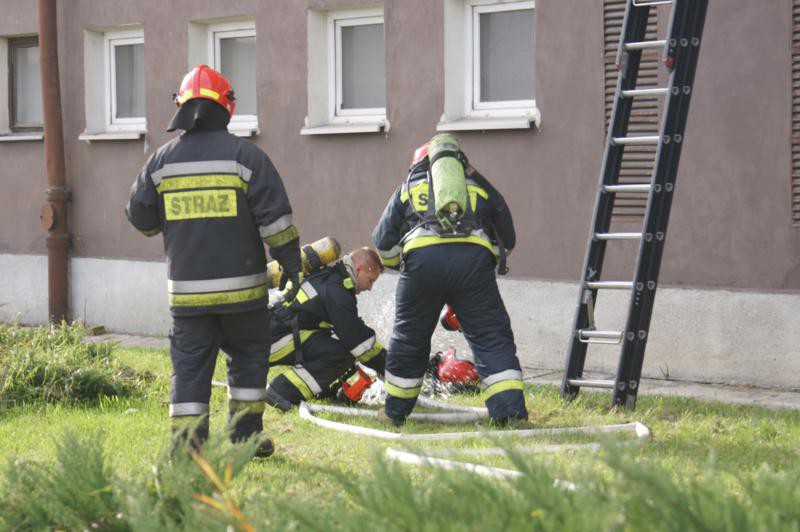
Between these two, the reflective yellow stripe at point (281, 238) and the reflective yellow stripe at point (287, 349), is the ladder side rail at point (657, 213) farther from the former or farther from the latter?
the reflective yellow stripe at point (281, 238)

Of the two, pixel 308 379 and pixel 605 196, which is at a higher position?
pixel 605 196

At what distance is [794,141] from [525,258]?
90.6 inches

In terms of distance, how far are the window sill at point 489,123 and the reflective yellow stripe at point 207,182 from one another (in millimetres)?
4272

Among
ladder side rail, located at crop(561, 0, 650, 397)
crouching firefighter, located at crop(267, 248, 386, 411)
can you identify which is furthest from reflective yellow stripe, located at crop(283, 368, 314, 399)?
ladder side rail, located at crop(561, 0, 650, 397)

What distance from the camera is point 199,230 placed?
6.03m

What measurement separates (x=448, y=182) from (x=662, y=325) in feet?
9.67

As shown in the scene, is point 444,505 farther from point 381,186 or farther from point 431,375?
point 381,186

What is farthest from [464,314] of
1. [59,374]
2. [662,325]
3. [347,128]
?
[347,128]

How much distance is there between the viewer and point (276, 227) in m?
6.07

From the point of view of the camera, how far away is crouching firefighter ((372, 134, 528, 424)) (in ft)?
22.9

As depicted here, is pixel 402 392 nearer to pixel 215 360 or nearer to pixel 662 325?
pixel 215 360

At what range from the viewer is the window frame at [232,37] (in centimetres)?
1183

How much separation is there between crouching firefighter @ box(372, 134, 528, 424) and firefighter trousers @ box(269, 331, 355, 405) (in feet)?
2.70

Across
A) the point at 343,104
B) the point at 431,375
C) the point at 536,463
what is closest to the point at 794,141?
the point at 431,375
